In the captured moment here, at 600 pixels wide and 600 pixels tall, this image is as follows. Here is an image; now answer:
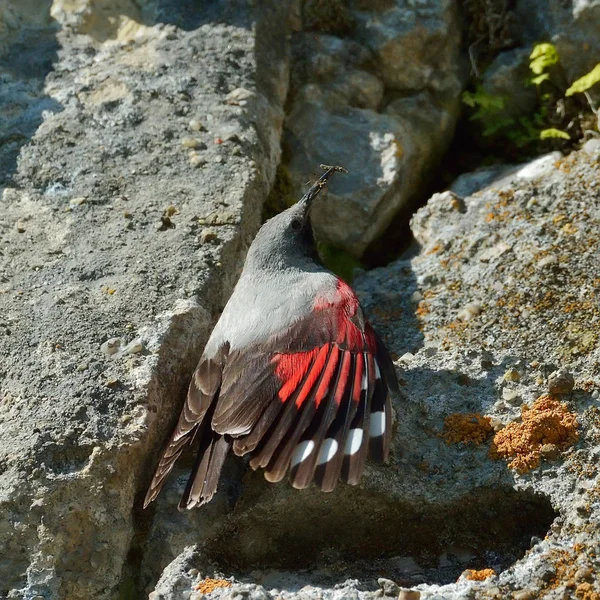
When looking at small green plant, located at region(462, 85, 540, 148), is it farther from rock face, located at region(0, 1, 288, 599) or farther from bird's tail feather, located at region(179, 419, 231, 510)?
bird's tail feather, located at region(179, 419, 231, 510)

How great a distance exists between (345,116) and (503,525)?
8.66ft

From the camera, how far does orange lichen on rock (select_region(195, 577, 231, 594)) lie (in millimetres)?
3029

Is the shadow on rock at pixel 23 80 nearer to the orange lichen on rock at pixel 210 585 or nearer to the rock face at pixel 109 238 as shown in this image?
the rock face at pixel 109 238

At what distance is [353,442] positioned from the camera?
3.15 m

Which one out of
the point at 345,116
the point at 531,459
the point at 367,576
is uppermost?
the point at 345,116

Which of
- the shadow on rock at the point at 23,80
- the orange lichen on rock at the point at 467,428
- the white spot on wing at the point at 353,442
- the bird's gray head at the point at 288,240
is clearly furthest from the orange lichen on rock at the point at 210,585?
the shadow on rock at the point at 23,80

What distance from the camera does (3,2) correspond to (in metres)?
5.27

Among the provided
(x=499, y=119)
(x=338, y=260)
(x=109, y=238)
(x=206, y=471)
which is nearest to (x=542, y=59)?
(x=499, y=119)

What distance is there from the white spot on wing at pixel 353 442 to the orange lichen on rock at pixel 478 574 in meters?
Result: 0.55

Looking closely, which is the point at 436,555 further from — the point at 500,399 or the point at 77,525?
the point at 77,525

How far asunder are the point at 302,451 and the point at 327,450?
0.30 ft

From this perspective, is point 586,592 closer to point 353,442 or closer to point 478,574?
point 478,574

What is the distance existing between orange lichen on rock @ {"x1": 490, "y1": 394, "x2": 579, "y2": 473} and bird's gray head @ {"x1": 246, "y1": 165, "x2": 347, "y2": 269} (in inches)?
52.0

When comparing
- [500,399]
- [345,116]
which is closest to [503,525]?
[500,399]
